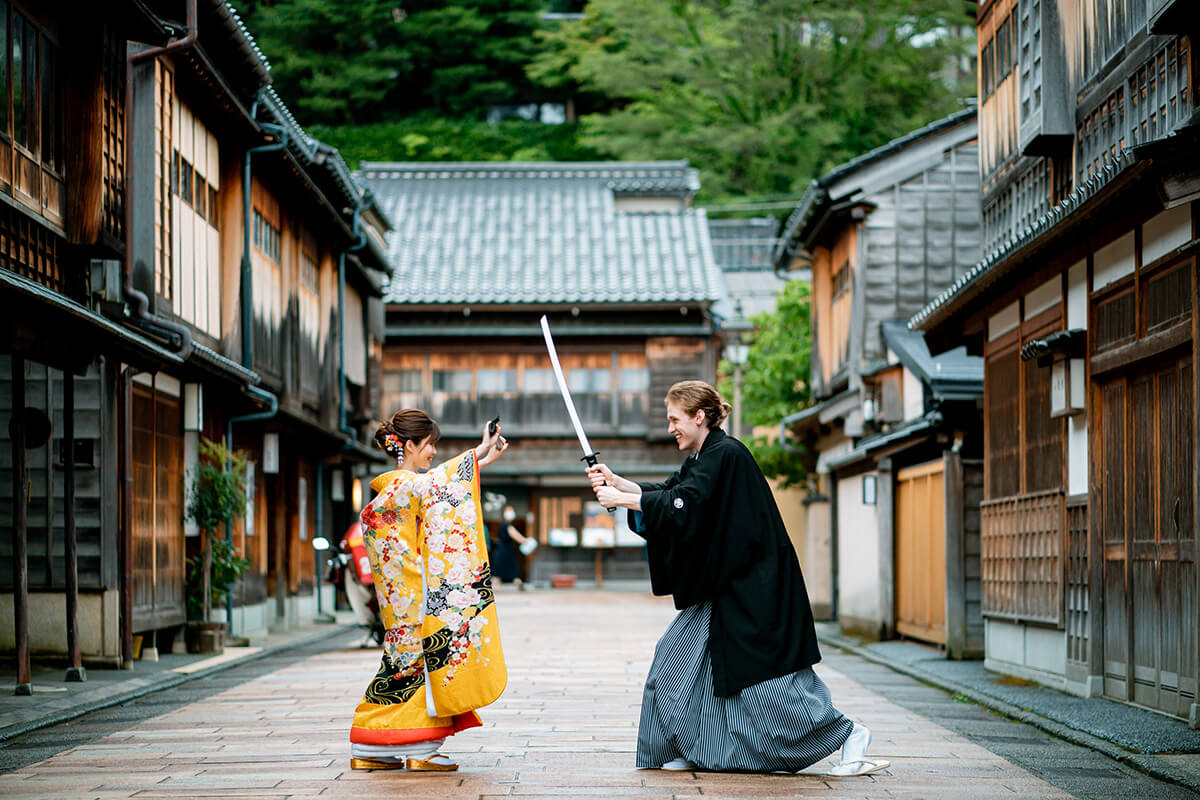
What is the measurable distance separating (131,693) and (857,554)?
12.4 m

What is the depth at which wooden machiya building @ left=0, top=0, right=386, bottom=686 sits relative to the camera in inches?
485

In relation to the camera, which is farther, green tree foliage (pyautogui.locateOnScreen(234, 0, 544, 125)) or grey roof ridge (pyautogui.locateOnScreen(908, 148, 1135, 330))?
green tree foliage (pyautogui.locateOnScreen(234, 0, 544, 125))

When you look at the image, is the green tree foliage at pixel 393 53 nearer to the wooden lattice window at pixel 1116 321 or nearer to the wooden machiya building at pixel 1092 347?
the wooden machiya building at pixel 1092 347

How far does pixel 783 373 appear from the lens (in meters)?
28.2

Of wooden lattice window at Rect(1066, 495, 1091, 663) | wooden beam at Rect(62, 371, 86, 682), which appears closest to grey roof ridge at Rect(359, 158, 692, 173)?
wooden lattice window at Rect(1066, 495, 1091, 663)

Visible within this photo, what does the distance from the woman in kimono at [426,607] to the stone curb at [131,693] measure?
9.98 feet

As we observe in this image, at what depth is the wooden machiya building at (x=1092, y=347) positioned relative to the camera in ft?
32.4

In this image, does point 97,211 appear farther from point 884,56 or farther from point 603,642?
point 884,56

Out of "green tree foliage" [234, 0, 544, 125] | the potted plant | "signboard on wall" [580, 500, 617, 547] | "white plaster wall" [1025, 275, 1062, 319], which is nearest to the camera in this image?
"white plaster wall" [1025, 275, 1062, 319]

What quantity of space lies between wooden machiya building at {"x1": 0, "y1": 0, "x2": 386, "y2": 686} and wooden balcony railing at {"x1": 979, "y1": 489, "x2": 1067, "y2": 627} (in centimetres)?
764

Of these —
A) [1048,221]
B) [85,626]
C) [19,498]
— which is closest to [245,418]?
[85,626]

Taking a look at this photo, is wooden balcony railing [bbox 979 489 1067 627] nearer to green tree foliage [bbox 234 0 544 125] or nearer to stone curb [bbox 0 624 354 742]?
stone curb [bbox 0 624 354 742]

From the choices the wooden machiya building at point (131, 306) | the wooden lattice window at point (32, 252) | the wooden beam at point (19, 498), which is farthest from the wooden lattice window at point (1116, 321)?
the wooden lattice window at point (32, 252)

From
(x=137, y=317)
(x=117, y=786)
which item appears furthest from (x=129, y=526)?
(x=117, y=786)
